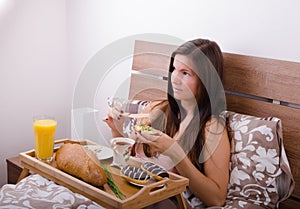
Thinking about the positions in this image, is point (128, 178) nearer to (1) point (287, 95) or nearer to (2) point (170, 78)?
(2) point (170, 78)

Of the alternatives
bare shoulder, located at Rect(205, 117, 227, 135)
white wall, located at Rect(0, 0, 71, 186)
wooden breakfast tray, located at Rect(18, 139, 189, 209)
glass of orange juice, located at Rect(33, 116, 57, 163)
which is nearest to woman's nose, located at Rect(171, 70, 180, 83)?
bare shoulder, located at Rect(205, 117, 227, 135)

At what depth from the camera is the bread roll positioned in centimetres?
173

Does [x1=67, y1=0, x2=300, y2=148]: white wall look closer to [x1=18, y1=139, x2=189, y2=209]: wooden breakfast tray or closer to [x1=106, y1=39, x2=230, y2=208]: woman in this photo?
[x1=106, y1=39, x2=230, y2=208]: woman

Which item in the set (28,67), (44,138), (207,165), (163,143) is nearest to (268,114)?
(207,165)

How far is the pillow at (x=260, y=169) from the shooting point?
5.94ft

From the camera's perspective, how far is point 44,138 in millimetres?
2039

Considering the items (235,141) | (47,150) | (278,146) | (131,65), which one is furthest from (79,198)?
(131,65)

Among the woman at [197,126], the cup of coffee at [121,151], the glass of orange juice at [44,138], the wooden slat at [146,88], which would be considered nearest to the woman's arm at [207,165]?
the woman at [197,126]

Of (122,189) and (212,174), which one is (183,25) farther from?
(122,189)

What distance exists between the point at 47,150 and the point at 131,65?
2.97ft

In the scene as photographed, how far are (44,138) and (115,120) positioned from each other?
0.33m

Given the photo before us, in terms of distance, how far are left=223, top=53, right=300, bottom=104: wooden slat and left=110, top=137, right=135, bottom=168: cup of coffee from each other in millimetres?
566

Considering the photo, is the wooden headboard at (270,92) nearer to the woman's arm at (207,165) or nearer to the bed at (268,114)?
the bed at (268,114)

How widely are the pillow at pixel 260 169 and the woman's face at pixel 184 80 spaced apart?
0.29 m
